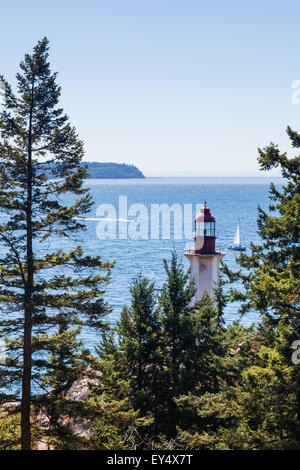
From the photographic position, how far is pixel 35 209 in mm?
12602

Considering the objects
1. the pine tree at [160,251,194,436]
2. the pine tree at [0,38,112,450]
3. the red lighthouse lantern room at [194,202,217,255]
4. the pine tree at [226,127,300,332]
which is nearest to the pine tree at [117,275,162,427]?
the pine tree at [160,251,194,436]

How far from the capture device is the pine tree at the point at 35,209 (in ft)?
39.3

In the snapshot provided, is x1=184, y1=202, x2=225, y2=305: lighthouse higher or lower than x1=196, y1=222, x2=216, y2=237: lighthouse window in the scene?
lower

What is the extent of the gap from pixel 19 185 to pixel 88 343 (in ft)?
83.5

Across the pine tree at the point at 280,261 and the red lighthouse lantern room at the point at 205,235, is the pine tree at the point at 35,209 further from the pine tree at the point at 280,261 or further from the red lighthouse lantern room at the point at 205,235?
the red lighthouse lantern room at the point at 205,235

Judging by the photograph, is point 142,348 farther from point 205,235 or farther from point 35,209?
point 205,235

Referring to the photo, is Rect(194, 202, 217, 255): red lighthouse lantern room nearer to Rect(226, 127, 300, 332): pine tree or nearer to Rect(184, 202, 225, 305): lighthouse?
Rect(184, 202, 225, 305): lighthouse

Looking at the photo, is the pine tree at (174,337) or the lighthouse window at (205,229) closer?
the pine tree at (174,337)

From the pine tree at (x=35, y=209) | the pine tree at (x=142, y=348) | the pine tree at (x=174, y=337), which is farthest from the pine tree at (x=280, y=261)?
the pine tree at (x=35, y=209)

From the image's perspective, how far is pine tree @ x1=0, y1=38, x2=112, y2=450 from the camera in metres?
12.0

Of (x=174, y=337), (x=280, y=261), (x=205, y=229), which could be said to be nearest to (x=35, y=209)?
(x=174, y=337)

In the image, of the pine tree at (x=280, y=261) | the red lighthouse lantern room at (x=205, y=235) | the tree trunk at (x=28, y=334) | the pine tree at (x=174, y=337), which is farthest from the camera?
the red lighthouse lantern room at (x=205, y=235)
